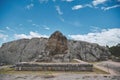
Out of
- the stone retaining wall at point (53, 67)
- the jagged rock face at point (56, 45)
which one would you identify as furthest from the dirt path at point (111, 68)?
the jagged rock face at point (56, 45)

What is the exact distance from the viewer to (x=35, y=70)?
989 cm

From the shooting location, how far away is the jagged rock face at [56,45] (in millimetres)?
13773

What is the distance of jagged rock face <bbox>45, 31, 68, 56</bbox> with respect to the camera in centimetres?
1377

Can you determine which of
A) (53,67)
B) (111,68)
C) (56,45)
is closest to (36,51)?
(56,45)

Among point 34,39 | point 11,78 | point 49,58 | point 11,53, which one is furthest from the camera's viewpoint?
point 34,39

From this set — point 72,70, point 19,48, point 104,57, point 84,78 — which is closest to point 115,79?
point 84,78

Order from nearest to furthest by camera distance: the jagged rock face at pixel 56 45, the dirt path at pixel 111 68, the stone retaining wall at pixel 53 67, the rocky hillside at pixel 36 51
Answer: the stone retaining wall at pixel 53 67 < the dirt path at pixel 111 68 < the jagged rock face at pixel 56 45 < the rocky hillside at pixel 36 51

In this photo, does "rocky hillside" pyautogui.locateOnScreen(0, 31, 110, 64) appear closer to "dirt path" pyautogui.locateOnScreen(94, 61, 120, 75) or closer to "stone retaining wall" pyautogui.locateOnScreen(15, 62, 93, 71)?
"dirt path" pyautogui.locateOnScreen(94, 61, 120, 75)

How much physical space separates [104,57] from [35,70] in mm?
15783

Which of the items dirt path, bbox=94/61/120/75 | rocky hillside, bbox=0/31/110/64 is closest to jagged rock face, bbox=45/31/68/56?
dirt path, bbox=94/61/120/75

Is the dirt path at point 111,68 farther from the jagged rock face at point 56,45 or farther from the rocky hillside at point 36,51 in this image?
the rocky hillside at point 36,51

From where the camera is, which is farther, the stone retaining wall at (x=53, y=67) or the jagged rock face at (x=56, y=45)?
the jagged rock face at (x=56, y=45)

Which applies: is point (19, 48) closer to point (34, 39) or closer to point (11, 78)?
point (34, 39)

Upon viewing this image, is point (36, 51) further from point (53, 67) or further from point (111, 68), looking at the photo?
point (53, 67)
